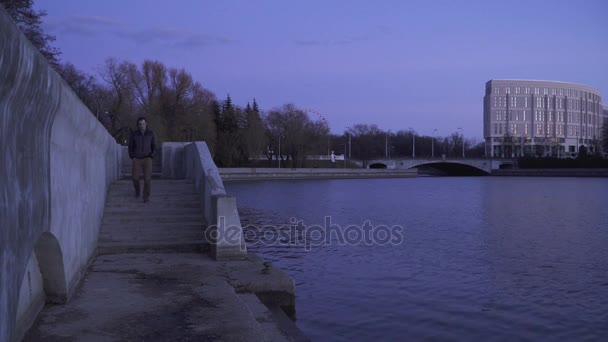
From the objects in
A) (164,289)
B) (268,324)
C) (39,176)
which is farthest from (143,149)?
(39,176)

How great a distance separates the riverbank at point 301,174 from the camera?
77.5m

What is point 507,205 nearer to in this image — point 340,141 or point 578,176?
point 578,176

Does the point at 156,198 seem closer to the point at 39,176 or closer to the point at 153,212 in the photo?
the point at 153,212

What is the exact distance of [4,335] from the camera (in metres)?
3.55

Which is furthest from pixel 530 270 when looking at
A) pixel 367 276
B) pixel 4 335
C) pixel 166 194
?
pixel 4 335

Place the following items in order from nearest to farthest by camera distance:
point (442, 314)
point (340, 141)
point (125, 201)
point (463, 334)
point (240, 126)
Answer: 1. point (463, 334)
2. point (442, 314)
3. point (125, 201)
4. point (240, 126)
5. point (340, 141)

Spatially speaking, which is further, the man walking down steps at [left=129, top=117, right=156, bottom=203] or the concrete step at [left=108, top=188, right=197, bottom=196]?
the concrete step at [left=108, top=188, right=197, bottom=196]

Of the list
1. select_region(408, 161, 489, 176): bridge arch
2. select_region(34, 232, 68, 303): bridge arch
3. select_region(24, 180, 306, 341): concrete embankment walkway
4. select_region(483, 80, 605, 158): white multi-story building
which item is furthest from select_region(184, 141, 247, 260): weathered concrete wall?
select_region(483, 80, 605, 158): white multi-story building

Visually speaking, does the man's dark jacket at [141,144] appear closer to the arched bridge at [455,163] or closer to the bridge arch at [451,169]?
the arched bridge at [455,163]

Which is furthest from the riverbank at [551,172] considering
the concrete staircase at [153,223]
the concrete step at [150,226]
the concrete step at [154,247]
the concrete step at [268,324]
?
the concrete step at [268,324]

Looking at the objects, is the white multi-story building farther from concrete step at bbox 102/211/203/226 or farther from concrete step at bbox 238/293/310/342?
concrete step at bbox 238/293/310/342

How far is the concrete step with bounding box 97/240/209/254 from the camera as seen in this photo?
980cm

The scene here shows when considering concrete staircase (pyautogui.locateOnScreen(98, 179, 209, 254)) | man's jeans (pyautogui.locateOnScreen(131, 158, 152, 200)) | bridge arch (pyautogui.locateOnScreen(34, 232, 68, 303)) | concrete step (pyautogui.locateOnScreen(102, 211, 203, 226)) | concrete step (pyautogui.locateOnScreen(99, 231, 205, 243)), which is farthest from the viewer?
man's jeans (pyautogui.locateOnScreen(131, 158, 152, 200))

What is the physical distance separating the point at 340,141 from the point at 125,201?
132817 millimetres
